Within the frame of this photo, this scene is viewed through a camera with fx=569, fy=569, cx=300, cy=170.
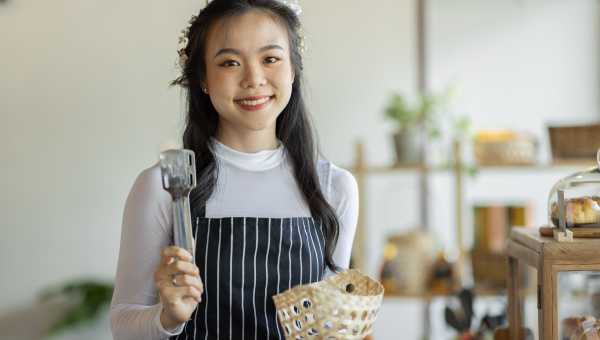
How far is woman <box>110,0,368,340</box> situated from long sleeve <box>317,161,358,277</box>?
0.15ft

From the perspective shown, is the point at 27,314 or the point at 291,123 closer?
the point at 291,123

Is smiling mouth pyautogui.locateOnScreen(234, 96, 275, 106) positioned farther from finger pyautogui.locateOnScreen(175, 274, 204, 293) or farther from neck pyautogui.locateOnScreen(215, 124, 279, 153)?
finger pyautogui.locateOnScreen(175, 274, 204, 293)

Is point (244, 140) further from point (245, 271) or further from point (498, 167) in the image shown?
point (498, 167)

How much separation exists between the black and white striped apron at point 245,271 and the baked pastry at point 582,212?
0.50 m

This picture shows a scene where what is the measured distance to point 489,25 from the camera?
9.98ft

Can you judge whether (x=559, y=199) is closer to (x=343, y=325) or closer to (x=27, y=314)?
(x=343, y=325)

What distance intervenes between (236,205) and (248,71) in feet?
0.94

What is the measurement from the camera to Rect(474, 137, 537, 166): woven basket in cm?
262

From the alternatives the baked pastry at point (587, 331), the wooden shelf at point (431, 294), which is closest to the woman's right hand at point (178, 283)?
A: the baked pastry at point (587, 331)

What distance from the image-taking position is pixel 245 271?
3.69 ft

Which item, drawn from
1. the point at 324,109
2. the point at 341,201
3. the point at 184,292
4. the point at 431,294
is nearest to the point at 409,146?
the point at 324,109

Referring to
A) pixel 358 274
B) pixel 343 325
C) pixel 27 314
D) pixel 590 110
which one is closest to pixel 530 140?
pixel 590 110

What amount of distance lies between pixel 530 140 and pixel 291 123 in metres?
1.70

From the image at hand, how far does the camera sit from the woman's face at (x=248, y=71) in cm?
111
